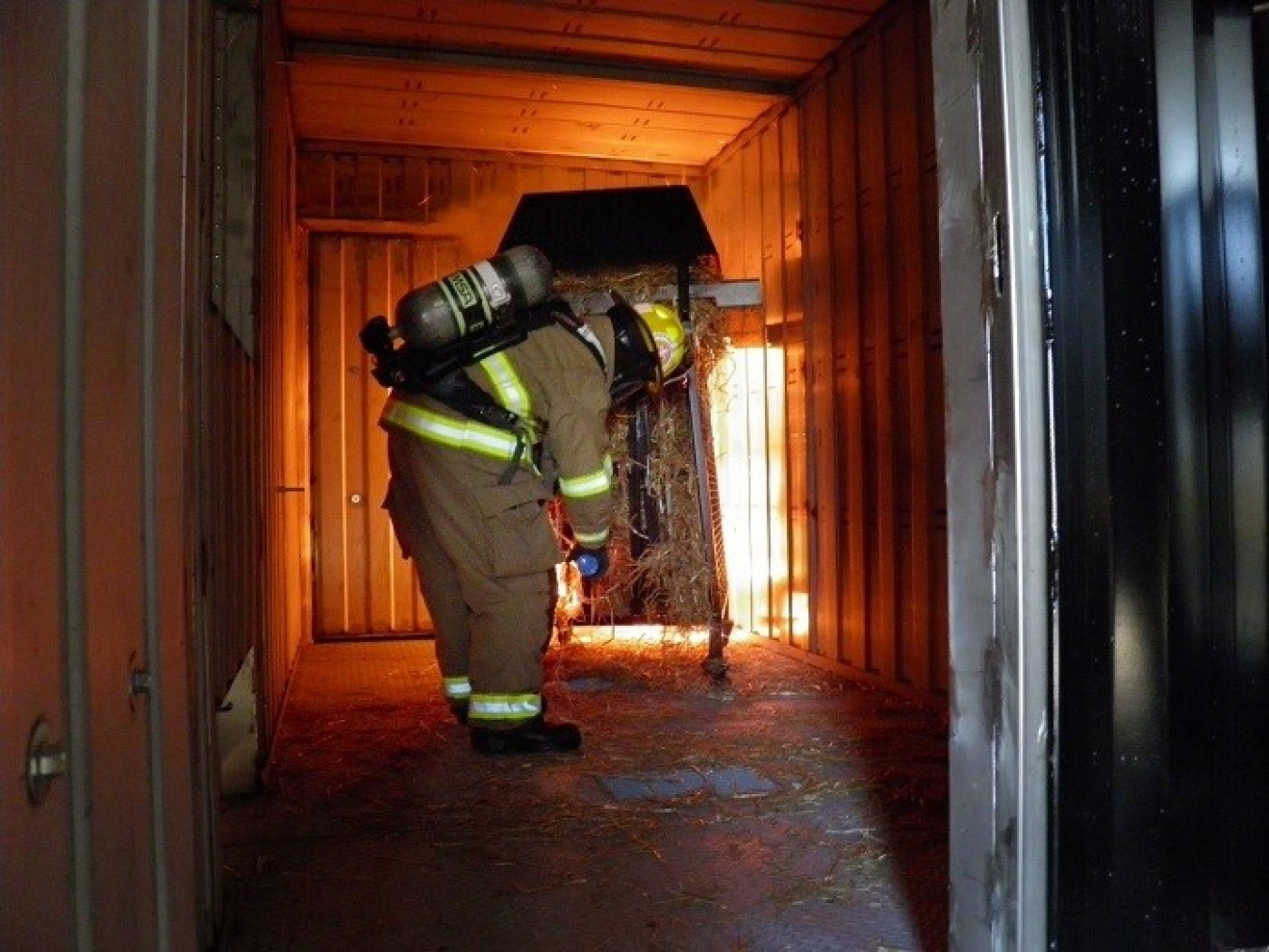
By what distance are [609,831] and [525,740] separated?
1.01 metres

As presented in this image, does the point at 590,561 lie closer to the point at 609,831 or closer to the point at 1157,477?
the point at 609,831

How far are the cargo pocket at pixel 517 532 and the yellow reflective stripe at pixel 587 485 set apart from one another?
14 centimetres

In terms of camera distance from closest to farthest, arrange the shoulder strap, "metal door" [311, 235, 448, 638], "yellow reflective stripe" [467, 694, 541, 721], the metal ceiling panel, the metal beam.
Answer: "yellow reflective stripe" [467, 694, 541, 721]
the shoulder strap
the metal ceiling panel
the metal beam
"metal door" [311, 235, 448, 638]

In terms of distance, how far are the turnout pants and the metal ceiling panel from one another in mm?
2789

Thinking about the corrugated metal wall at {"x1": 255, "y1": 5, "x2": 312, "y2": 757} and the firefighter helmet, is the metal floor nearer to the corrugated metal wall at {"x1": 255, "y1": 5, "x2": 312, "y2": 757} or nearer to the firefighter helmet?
the corrugated metal wall at {"x1": 255, "y1": 5, "x2": 312, "y2": 757}

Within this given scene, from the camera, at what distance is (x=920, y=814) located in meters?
3.35

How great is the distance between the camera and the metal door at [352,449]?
7.32m

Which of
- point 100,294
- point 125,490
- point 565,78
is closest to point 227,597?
point 125,490

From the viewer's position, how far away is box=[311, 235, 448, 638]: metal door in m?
7.32

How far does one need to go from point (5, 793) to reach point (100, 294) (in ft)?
2.09

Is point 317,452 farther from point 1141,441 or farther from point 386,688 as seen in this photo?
point 1141,441

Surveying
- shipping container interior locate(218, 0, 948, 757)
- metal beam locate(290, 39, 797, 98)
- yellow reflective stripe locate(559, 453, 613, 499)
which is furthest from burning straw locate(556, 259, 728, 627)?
yellow reflective stripe locate(559, 453, 613, 499)

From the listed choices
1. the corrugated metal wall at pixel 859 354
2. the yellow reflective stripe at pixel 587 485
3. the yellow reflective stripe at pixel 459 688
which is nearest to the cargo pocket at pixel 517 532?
the yellow reflective stripe at pixel 587 485

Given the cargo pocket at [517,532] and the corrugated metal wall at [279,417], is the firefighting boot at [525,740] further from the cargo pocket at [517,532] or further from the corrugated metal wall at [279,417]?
the corrugated metal wall at [279,417]
